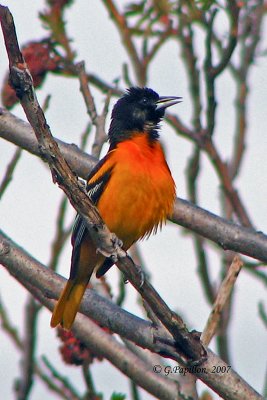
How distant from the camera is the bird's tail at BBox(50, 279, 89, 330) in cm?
466

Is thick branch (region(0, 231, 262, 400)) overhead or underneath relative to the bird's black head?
underneath

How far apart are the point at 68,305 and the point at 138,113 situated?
5.41 ft

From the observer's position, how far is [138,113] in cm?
577

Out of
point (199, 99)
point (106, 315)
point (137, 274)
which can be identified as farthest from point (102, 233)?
point (199, 99)

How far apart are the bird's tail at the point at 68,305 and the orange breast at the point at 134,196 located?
1.41 ft

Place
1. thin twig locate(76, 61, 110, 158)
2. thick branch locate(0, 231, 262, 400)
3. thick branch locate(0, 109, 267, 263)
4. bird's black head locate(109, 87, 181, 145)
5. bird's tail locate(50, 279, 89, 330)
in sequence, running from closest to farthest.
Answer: thick branch locate(0, 231, 262, 400), thick branch locate(0, 109, 267, 263), bird's tail locate(50, 279, 89, 330), thin twig locate(76, 61, 110, 158), bird's black head locate(109, 87, 181, 145)

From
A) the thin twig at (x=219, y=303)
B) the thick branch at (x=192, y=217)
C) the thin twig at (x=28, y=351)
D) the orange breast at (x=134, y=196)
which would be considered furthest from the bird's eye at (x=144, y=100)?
the thin twig at (x=219, y=303)

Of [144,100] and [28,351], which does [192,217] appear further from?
[144,100]

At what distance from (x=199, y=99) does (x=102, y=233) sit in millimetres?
1783

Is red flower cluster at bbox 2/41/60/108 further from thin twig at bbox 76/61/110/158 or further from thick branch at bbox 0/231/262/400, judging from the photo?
thick branch at bbox 0/231/262/400

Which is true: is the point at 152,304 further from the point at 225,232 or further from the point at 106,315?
the point at 225,232

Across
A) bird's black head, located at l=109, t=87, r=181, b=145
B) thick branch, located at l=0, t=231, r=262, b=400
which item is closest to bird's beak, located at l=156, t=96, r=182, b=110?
bird's black head, located at l=109, t=87, r=181, b=145

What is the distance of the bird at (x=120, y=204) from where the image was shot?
4836 millimetres

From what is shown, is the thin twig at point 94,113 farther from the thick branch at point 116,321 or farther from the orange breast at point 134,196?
the thick branch at point 116,321
